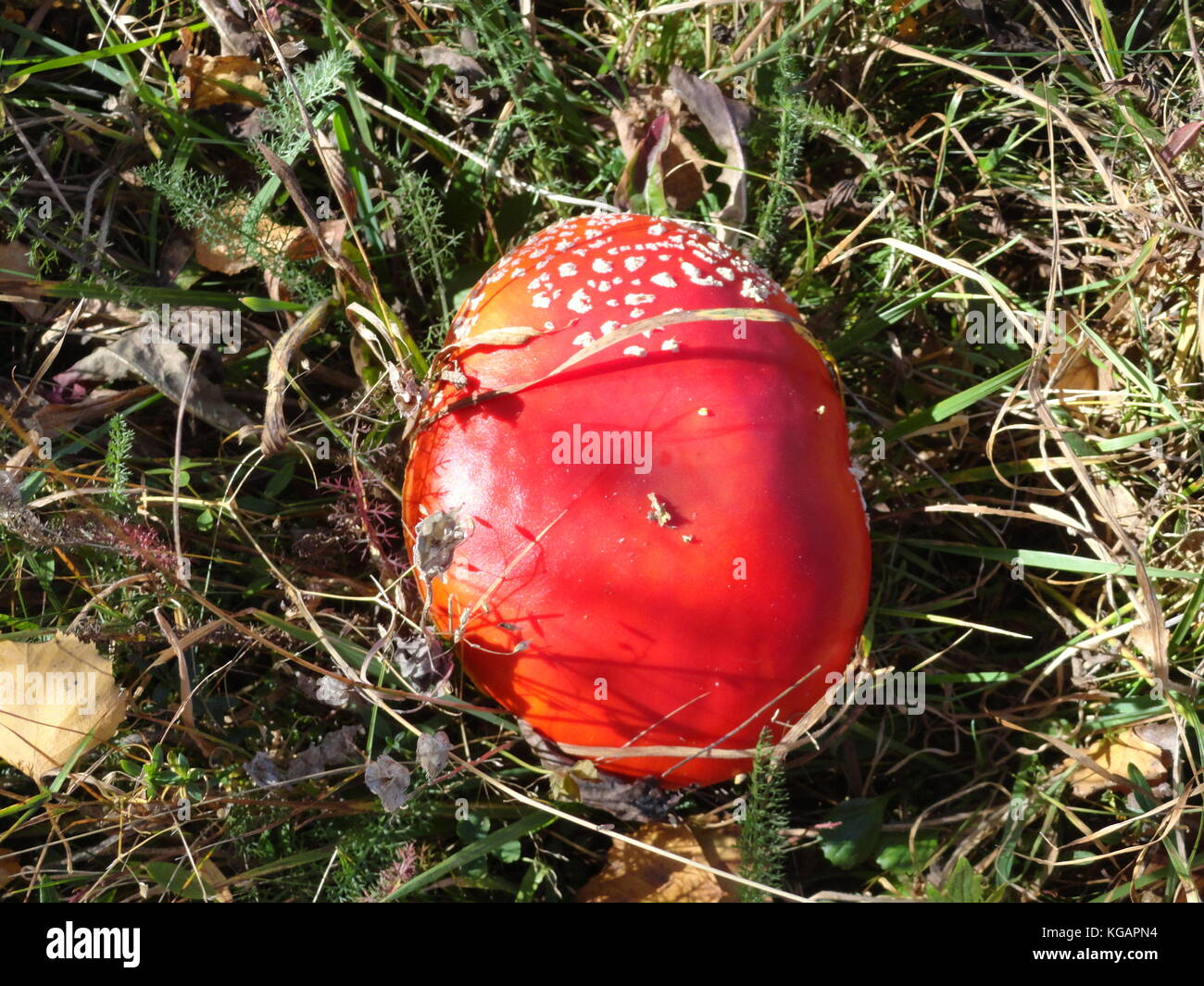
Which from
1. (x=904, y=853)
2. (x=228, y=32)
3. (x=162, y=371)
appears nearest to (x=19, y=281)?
(x=162, y=371)

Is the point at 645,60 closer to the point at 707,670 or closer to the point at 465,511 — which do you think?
the point at 465,511

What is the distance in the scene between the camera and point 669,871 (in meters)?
2.52

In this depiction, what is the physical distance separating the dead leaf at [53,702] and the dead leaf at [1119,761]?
2.51 meters

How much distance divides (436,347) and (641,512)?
47.4 inches

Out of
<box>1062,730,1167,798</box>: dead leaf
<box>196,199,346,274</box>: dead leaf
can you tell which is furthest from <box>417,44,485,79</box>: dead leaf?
<box>1062,730,1167,798</box>: dead leaf

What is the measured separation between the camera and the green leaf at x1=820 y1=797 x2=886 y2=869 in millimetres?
2562

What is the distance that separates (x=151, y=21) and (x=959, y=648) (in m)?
3.12

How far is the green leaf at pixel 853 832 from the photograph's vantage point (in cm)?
256

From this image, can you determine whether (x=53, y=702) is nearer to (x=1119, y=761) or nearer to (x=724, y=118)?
(x=724, y=118)

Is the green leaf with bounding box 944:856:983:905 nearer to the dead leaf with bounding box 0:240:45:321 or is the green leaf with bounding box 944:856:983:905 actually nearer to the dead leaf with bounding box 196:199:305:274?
the dead leaf with bounding box 196:199:305:274

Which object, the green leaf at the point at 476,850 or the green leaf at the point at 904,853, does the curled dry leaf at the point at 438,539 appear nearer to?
the green leaf at the point at 476,850

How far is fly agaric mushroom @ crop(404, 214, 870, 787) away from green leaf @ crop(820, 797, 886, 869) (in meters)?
0.60

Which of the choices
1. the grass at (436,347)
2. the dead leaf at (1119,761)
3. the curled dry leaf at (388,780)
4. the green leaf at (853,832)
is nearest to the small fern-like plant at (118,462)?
the grass at (436,347)
